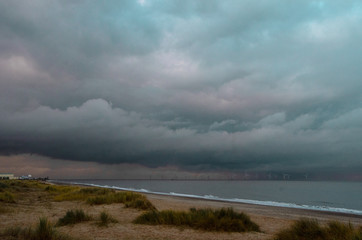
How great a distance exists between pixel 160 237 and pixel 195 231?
74.9 inches

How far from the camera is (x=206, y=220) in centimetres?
1292

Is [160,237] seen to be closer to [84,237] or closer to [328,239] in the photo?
[84,237]

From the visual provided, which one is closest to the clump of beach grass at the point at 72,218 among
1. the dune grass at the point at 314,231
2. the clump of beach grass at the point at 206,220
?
the clump of beach grass at the point at 206,220

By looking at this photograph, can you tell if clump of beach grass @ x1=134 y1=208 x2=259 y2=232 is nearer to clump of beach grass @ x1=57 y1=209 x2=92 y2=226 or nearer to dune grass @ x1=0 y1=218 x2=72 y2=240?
clump of beach grass @ x1=57 y1=209 x2=92 y2=226

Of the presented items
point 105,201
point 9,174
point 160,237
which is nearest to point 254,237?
point 160,237

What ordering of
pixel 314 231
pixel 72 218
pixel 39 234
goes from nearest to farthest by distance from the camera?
pixel 39 234 → pixel 314 231 → pixel 72 218

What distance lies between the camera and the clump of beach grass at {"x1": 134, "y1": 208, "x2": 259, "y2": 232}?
12.7 metres

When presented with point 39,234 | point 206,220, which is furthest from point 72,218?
point 206,220

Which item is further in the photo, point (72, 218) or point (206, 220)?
point (72, 218)

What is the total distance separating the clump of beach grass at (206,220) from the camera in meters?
12.7

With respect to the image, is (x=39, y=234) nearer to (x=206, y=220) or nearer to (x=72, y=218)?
(x=72, y=218)

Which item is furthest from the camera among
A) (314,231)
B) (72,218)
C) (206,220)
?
(72,218)

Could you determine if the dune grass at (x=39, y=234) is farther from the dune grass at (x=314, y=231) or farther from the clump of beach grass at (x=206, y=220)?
the dune grass at (x=314, y=231)

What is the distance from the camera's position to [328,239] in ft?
31.5
